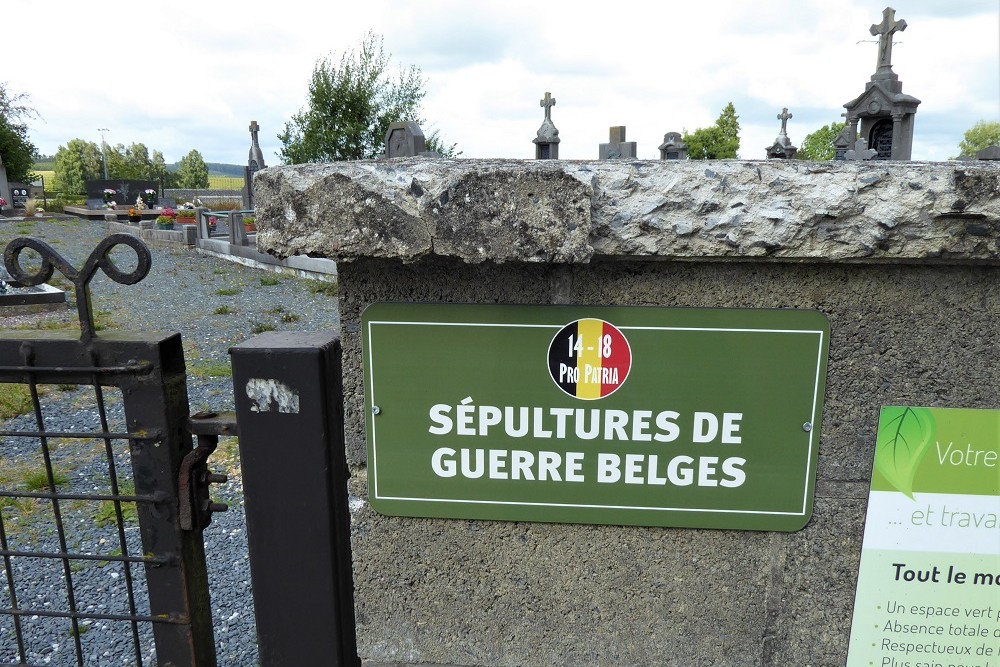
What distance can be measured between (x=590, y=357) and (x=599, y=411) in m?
0.12

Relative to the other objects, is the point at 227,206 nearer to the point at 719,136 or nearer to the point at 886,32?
the point at 886,32

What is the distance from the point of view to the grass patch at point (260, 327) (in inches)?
336

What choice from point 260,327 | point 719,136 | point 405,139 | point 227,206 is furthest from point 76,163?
point 260,327

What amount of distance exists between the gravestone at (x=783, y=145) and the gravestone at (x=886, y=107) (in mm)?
5301

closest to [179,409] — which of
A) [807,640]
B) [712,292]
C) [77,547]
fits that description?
[712,292]

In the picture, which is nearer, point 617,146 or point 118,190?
point 617,146

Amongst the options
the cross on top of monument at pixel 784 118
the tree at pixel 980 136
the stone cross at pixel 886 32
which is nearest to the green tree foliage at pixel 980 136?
the tree at pixel 980 136

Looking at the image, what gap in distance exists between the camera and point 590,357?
4.55 feet

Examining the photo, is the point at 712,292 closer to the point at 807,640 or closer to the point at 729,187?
the point at 729,187

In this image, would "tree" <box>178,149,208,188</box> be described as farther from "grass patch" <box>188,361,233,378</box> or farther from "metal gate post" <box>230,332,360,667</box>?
"metal gate post" <box>230,332,360,667</box>

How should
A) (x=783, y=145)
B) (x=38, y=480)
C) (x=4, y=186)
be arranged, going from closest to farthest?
(x=38, y=480) → (x=783, y=145) → (x=4, y=186)

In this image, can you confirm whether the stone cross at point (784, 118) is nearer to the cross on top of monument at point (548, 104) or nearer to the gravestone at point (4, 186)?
the cross on top of monument at point (548, 104)

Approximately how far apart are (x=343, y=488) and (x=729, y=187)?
115 cm

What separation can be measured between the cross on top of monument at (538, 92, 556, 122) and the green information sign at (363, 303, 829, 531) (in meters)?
19.3
